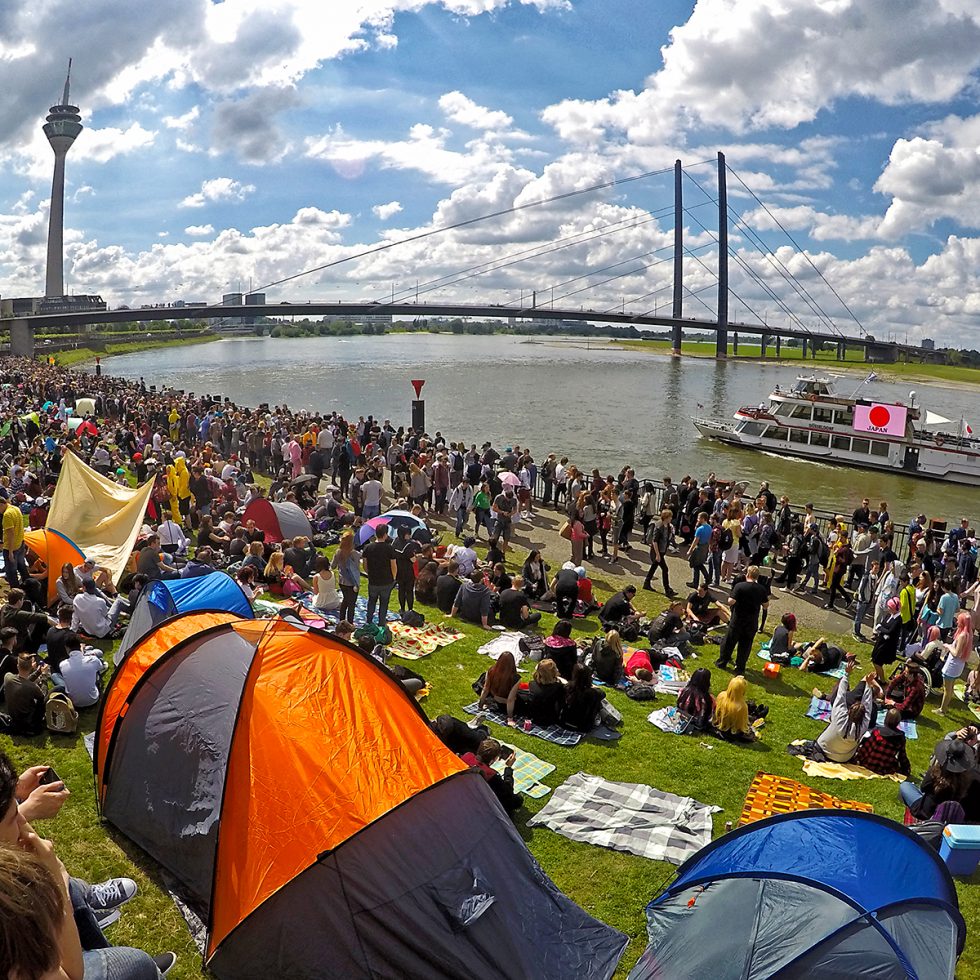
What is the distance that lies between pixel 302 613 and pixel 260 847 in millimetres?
5533

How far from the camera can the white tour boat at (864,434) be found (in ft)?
96.8

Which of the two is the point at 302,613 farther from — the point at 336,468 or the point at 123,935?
the point at 336,468

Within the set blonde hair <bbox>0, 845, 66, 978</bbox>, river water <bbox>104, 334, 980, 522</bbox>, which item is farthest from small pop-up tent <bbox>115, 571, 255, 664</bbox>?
river water <bbox>104, 334, 980, 522</bbox>

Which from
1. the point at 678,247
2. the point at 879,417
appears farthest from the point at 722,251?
the point at 879,417

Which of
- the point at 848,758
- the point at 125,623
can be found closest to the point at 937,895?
the point at 848,758

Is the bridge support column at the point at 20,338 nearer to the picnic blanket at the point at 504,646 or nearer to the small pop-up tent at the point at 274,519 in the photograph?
the small pop-up tent at the point at 274,519

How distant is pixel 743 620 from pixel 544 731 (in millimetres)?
3427

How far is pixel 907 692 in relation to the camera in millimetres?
9102

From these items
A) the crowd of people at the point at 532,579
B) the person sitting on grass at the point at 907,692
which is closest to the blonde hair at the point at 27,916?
the crowd of people at the point at 532,579

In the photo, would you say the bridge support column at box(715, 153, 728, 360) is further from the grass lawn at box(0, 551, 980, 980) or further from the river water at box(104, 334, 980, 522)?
the grass lawn at box(0, 551, 980, 980)

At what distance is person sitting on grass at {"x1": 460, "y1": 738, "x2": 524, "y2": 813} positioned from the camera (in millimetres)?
6215

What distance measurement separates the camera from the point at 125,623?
9.73m

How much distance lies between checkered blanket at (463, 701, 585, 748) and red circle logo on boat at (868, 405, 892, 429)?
26.3 metres

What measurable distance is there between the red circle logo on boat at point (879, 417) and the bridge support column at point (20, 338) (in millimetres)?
70726
